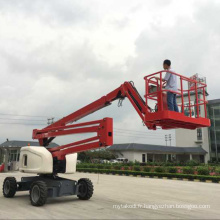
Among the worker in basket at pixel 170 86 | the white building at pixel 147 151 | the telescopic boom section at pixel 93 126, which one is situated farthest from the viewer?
the white building at pixel 147 151

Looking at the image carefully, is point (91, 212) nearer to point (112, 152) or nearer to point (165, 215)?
point (165, 215)

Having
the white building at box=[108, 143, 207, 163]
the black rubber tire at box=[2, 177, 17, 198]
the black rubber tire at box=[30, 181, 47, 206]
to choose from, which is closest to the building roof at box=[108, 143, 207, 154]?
the white building at box=[108, 143, 207, 163]

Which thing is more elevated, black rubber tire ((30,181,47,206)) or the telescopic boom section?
the telescopic boom section

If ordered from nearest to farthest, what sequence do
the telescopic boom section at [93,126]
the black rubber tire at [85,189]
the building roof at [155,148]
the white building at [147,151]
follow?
the telescopic boom section at [93,126] → the black rubber tire at [85,189] → the building roof at [155,148] → the white building at [147,151]

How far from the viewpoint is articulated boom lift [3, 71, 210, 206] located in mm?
6513

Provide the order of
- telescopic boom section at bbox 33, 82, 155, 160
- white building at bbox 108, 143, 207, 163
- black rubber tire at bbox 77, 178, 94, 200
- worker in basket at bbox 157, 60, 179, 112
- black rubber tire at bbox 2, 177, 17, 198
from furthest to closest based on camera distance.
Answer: white building at bbox 108, 143, 207, 163 < black rubber tire at bbox 2, 177, 17, 198 < black rubber tire at bbox 77, 178, 94, 200 < telescopic boom section at bbox 33, 82, 155, 160 < worker in basket at bbox 157, 60, 179, 112

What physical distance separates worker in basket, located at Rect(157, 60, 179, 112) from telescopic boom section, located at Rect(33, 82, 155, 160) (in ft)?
2.19

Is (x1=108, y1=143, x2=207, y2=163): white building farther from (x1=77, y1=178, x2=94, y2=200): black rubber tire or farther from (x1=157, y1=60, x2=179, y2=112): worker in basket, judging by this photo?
(x1=157, y1=60, x2=179, y2=112): worker in basket

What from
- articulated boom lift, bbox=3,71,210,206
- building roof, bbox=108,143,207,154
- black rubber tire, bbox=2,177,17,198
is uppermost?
building roof, bbox=108,143,207,154

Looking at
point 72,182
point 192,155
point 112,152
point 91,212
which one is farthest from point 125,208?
point 192,155

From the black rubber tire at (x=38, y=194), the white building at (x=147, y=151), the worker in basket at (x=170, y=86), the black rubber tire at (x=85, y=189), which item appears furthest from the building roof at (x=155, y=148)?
the worker in basket at (x=170, y=86)

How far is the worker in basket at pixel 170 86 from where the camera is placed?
6430mm

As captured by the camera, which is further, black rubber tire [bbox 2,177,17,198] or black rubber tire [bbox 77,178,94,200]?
black rubber tire [bbox 2,177,17,198]

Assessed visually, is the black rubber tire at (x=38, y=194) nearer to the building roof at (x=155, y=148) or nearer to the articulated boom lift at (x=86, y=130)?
the articulated boom lift at (x=86, y=130)
